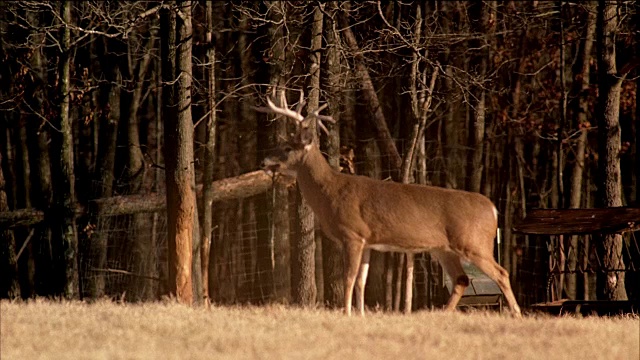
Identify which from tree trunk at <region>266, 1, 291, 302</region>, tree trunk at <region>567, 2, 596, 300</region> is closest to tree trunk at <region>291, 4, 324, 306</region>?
tree trunk at <region>266, 1, 291, 302</region>

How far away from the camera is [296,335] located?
11523mm

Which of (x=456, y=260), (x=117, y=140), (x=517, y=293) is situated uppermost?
(x=117, y=140)

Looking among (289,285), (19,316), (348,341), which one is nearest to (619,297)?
(289,285)

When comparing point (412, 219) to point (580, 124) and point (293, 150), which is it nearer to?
point (293, 150)

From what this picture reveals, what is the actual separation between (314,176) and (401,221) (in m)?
1.21

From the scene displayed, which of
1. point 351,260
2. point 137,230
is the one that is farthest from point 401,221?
point 137,230

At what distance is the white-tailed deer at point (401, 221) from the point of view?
48.1 feet

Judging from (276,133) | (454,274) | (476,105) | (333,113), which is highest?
(476,105)

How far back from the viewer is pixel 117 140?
27.7 metres

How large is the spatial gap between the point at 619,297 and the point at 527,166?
11.9m

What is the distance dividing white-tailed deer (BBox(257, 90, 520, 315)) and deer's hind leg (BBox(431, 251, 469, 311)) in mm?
13

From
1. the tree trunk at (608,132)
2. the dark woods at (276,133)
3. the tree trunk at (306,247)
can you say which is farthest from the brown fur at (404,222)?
the tree trunk at (608,132)

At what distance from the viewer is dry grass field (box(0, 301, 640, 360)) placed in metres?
10.7

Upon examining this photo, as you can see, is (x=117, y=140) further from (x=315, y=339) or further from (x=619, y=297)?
(x=315, y=339)
